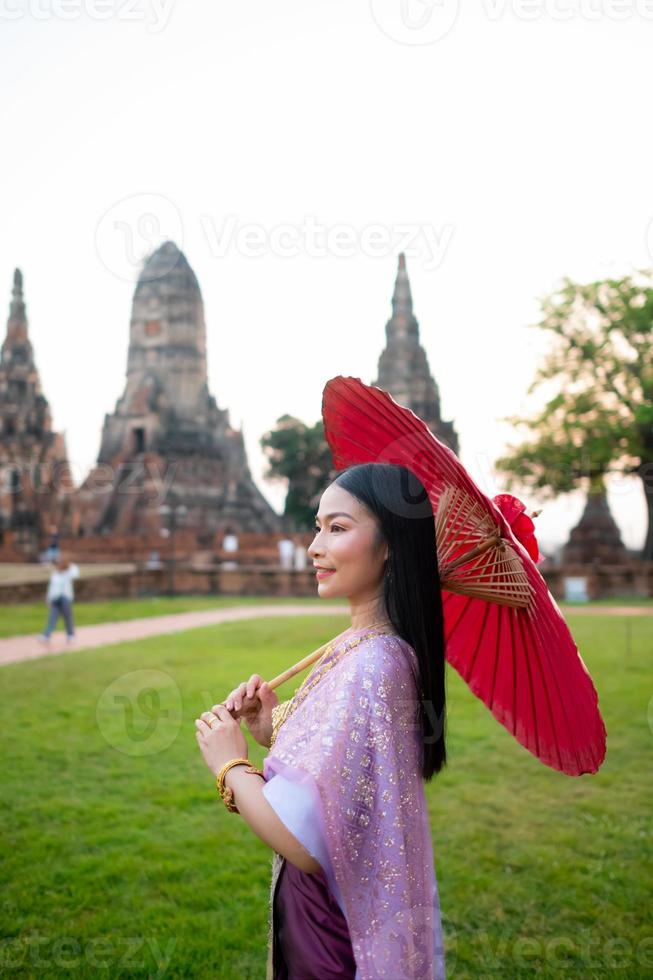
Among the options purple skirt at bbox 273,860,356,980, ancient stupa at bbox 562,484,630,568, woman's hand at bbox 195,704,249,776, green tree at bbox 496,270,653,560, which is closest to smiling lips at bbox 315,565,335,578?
woman's hand at bbox 195,704,249,776

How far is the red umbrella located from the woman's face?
0.23 m

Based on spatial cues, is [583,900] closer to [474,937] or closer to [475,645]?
[474,937]

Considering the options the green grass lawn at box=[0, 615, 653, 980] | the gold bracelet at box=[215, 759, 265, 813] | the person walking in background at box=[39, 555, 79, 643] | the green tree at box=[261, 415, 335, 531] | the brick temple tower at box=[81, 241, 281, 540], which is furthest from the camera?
the green tree at box=[261, 415, 335, 531]

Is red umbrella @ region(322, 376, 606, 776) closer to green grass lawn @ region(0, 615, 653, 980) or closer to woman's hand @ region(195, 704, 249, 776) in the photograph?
woman's hand @ region(195, 704, 249, 776)

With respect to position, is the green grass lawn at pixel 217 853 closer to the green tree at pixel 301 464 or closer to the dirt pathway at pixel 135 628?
the dirt pathway at pixel 135 628

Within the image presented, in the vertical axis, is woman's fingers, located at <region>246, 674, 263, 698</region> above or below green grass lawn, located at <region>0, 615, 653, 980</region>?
above

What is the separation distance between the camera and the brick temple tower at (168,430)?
3581cm

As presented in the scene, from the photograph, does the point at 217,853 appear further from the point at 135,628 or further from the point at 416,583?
the point at 135,628

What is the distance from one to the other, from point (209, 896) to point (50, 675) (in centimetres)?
557

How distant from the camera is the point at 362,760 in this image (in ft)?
4.96

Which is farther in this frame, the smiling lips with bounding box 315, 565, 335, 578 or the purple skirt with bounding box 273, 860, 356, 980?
the smiling lips with bounding box 315, 565, 335, 578

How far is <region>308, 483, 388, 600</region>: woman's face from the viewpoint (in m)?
1.76

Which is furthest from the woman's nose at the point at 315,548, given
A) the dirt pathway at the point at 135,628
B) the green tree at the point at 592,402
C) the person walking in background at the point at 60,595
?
the green tree at the point at 592,402

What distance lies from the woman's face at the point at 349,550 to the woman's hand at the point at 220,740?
36 cm
